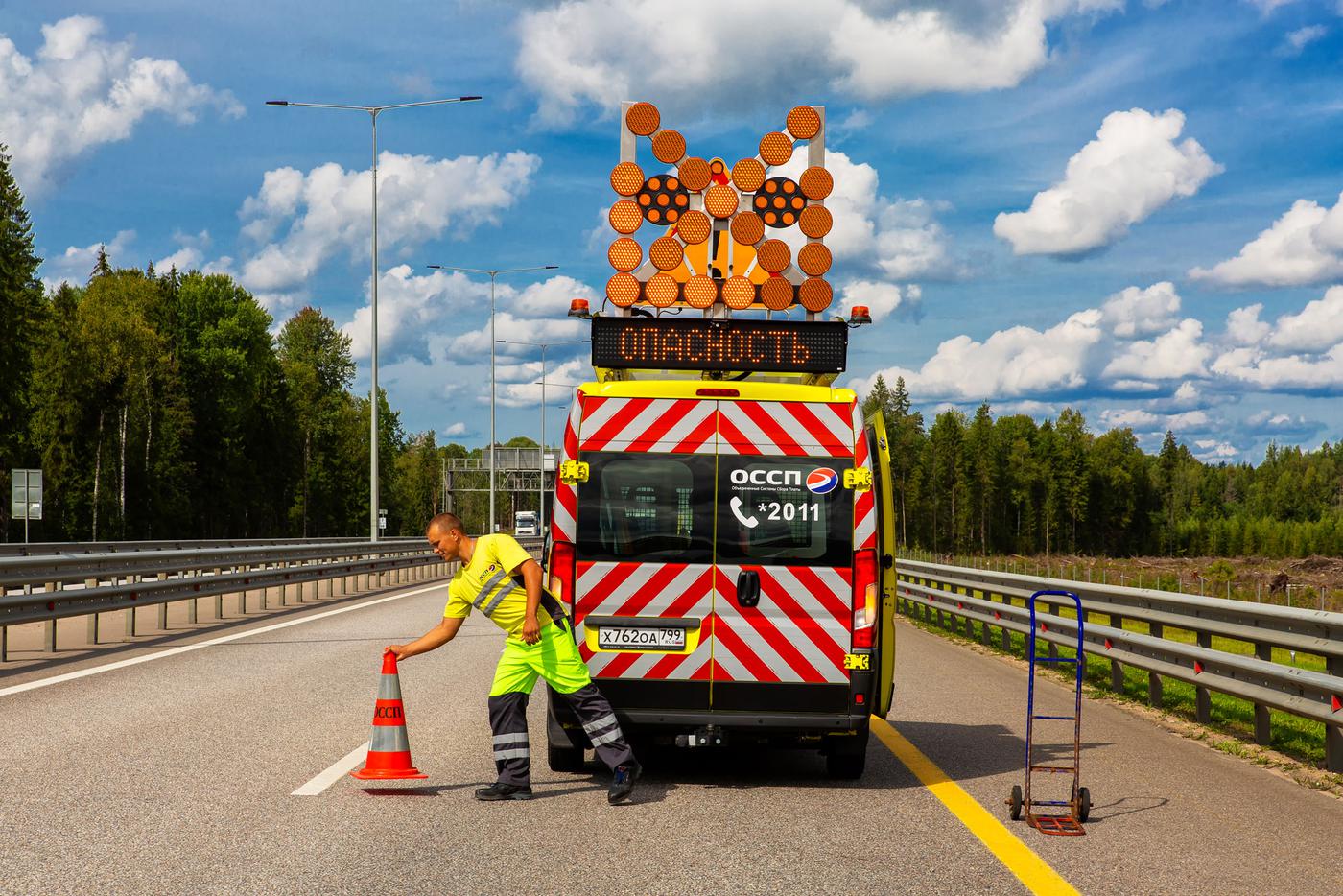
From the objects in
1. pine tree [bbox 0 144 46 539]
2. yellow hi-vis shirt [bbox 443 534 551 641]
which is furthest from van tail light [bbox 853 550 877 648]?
pine tree [bbox 0 144 46 539]

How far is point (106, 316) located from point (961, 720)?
67436 mm

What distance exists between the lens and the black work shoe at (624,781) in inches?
288

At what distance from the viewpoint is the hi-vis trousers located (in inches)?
295

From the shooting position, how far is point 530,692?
24.7 ft

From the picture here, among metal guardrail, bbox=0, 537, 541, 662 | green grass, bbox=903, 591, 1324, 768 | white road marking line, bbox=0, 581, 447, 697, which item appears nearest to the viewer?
green grass, bbox=903, 591, 1324, 768

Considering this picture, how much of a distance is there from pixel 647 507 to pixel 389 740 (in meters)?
1.85

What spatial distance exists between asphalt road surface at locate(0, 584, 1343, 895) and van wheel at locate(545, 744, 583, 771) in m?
0.11

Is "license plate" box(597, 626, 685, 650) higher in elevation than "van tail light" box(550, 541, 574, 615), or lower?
lower

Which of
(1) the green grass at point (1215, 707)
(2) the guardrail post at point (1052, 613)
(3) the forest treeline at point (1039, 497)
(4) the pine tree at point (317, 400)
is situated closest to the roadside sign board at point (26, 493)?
(1) the green grass at point (1215, 707)

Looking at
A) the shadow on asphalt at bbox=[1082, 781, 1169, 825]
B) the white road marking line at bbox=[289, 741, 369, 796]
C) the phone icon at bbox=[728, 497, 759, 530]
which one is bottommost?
the shadow on asphalt at bbox=[1082, 781, 1169, 825]

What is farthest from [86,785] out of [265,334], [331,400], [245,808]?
[331,400]

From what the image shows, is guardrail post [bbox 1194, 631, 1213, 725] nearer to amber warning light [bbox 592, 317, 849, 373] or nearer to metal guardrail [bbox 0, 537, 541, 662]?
amber warning light [bbox 592, 317, 849, 373]

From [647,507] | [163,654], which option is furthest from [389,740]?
[163,654]

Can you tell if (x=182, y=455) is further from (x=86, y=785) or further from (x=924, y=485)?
(x=924, y=485)
